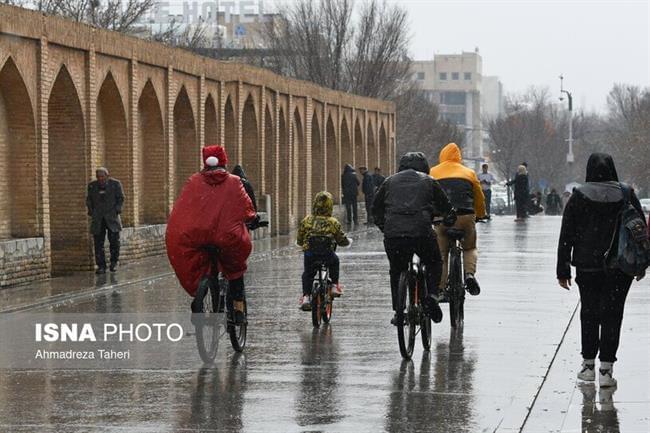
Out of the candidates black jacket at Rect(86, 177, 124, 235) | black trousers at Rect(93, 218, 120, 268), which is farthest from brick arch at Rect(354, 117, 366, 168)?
black jacket at Rect(86, 177, 124, 235)

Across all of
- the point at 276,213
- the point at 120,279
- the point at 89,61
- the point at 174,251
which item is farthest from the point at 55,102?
the point at 276,213

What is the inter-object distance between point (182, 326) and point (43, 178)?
7.97m

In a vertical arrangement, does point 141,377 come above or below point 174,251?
below

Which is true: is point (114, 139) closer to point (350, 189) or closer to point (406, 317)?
point (406, 317)

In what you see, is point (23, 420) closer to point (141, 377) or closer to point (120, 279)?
point (141, 377)

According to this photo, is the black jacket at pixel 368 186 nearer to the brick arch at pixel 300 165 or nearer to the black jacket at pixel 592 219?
the brick arch at pixel 300 165

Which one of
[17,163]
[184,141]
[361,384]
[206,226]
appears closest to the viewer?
[361,384]

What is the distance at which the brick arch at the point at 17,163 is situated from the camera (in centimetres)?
2291

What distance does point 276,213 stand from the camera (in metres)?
40.0

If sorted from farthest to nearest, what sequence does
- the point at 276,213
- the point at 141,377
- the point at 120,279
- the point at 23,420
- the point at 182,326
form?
the point at 276,213 < the point at 120,279 < the point at 182,326 < the point at 141,377 < the point at 23,420

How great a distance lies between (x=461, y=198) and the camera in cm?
1556

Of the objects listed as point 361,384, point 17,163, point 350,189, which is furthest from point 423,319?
point 350,189

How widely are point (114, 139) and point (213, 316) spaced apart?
1518 centimetres

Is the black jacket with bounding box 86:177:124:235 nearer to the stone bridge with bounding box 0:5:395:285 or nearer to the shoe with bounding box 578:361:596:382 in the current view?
the stone bridge with bounding box 0:5:395:285
